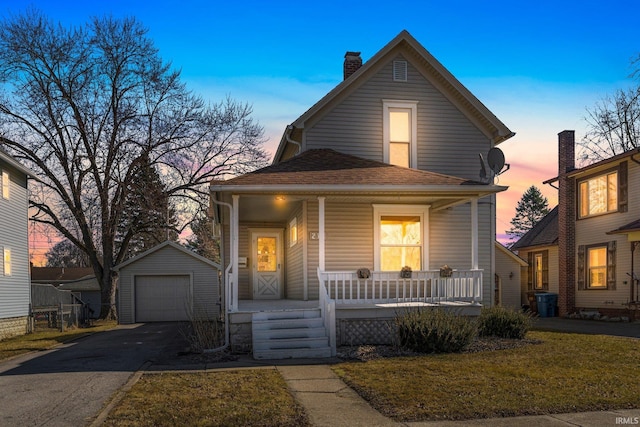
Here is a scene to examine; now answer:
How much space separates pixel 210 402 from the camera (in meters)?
7.20

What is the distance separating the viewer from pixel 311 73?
17906 mm

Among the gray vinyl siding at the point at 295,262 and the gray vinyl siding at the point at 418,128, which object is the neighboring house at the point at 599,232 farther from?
the gray vinyl siding at the point at 295,262

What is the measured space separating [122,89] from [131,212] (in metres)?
10.1

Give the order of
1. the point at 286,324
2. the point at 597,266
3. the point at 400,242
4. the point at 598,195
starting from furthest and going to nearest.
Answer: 1. the point at 598,195
2. the point at 597,266
3. the point at 400,242
4. the point at 286,324

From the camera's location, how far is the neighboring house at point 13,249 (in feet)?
64.3

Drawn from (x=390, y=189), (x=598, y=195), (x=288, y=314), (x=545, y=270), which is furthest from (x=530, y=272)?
(x=288, y=314)

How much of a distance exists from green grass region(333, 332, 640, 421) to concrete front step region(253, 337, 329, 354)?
1197 millimetres

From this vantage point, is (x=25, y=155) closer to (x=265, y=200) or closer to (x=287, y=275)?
(x=287, y=275)

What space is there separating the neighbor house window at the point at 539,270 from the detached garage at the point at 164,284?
50.5 ft

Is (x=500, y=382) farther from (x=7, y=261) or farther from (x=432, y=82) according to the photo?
(x=7, y=261)

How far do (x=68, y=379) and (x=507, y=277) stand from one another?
2273 centimetres

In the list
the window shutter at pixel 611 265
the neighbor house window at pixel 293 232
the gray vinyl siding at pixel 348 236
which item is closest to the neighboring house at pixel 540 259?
the window shutter at pixel 611 265

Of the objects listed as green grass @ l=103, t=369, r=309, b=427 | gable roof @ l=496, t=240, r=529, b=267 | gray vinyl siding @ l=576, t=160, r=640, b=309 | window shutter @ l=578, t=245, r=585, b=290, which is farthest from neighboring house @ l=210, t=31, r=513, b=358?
gable roof @ l=496, t=240, r=529, b=267

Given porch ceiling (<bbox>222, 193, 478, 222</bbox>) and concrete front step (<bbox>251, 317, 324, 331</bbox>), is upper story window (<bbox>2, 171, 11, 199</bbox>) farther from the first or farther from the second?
concrete front step (<bbox>251, 317, 324, 331</bbox>)
